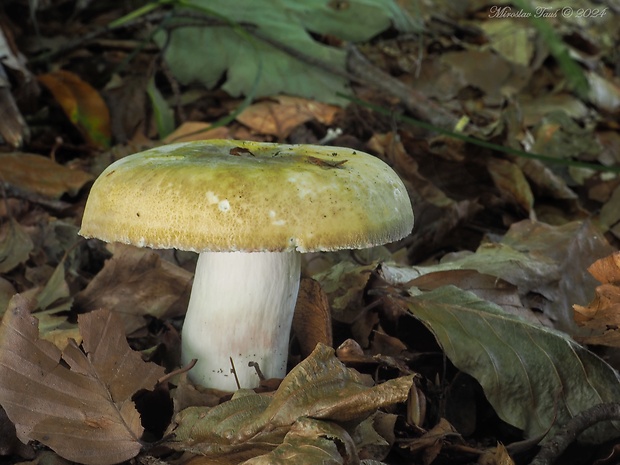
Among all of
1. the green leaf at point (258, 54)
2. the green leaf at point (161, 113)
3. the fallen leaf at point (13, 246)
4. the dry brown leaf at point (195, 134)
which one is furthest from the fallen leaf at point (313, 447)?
the green leaf at point (258, 54)

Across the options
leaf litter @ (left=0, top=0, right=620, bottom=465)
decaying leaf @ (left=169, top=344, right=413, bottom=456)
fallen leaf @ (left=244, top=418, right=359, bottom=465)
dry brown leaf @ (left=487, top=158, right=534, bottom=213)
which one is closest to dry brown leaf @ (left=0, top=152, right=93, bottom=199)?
leaf litter @ (left=0, top=0, right=620, bottom=465)

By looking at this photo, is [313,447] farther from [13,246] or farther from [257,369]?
[13,246]

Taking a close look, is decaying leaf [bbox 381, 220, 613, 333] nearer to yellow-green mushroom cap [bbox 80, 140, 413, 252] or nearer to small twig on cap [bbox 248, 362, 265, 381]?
small twig on cap [bbox 248, 362, 265, 381]

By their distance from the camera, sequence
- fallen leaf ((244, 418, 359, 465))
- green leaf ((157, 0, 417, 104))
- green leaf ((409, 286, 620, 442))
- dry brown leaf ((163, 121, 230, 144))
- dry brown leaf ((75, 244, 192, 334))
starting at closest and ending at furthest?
fallen leaf ((244, 418, 359, 465)), green leaf ((409, 286, 620, 442)), dry brown leaf ((75, 244, 192, 334)), dry brown leaf ((163, 121, 230, 144)), green leaf ((157, 0, 417, 104))

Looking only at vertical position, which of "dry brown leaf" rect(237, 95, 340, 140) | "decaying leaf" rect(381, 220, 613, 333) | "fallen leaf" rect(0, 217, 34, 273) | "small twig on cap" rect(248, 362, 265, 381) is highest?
"decaying leaf" rect(381, 220, 613, 333)

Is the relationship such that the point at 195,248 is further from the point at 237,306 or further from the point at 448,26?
the point at 448,26

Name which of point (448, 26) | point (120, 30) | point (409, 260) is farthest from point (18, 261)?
point (448, 26)
